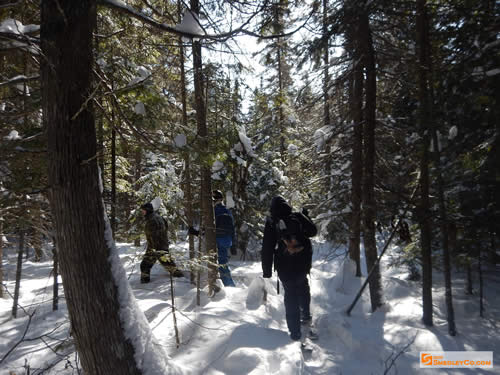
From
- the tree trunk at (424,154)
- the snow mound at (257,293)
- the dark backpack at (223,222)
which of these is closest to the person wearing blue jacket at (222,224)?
the dark backpack at (223,222)

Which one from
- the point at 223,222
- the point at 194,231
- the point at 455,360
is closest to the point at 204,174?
the point at 194,231

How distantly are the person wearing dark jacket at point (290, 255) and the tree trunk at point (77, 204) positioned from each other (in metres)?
2.47

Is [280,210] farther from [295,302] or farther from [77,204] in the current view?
[77,204]

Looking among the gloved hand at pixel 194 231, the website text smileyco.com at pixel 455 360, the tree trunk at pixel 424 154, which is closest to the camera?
the website text smileyco.com at pixel 455 360

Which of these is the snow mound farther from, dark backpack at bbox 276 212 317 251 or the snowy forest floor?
dark backpack at bbox 276 212 317 251

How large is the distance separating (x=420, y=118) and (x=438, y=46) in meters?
2.42

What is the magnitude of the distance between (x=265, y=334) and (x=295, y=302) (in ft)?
2.31

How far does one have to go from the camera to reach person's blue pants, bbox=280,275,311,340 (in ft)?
14.7

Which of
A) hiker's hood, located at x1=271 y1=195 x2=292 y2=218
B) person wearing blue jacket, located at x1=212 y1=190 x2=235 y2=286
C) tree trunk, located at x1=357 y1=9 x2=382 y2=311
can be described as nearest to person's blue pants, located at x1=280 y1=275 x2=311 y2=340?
hiker's hood, located at x1=271 y1=195 x2=292 y2=218

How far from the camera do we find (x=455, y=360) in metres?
4.28

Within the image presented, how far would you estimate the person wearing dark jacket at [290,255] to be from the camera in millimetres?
4613

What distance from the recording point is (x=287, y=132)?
609 inches

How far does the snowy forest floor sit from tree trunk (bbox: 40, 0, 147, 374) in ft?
1.94

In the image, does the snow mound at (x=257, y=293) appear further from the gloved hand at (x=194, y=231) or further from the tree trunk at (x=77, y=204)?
the tree trunk at (x=77, y=204)
